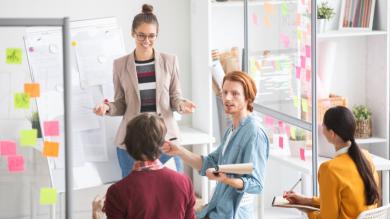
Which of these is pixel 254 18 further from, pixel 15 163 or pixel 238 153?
pixel 15 163

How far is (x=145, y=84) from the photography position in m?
3.62

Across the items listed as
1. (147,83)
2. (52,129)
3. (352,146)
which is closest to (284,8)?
(147,83)

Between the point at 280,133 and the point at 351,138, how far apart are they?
53.6 inches

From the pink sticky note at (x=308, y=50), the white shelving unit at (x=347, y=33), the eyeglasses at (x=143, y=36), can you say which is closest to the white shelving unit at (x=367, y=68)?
the white shelving unit at (x=347, y=33)

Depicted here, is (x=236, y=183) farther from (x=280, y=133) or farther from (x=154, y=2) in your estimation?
(x=154, y=2)

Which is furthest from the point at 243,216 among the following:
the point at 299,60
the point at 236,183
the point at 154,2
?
the point at 154,2

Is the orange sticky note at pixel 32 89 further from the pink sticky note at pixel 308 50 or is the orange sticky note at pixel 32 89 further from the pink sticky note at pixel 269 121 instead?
Answer: the pink sticky note at pixel 269 121

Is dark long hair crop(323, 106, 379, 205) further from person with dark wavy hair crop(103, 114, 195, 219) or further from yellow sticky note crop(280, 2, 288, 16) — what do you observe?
yellow sticky note crop(280, 2, 288, 16)

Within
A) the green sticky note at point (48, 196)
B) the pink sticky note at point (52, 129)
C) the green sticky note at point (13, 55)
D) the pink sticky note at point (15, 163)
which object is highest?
the green sticky note at point (13, 55)

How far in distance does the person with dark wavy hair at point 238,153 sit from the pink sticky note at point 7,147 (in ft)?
2.04

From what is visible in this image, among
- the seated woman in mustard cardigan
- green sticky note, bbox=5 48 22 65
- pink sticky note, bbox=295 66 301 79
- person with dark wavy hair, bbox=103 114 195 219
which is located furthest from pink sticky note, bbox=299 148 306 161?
green sticky note, bbox=5 48 22 65

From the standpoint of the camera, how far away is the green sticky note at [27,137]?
2.71 meters

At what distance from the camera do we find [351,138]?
2.78 metres

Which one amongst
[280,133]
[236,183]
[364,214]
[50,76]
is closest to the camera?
[364,214]
